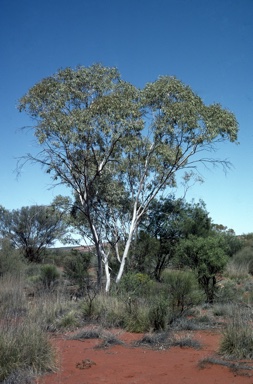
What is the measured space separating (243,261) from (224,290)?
14.9 m

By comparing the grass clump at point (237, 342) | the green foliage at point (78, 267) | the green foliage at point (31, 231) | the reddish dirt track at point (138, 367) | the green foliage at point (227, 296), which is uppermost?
the green foliage at point (31, 231)

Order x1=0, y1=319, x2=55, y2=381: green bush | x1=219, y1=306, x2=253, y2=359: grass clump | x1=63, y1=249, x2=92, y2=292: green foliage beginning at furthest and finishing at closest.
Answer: x1=63, y1=249, x2=92, y2=292: green foliage, x1=219, y1=306, x2=253, y2=359: grass clump, x1=0, y1=319, x2=55, y2=381: green bush

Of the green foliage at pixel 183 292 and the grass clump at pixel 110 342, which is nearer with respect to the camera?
the grass clump at pixel 110 342

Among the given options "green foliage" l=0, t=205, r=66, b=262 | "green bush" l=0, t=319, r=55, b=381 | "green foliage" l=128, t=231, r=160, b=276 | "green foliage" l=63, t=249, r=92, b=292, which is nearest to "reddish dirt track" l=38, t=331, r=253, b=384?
"green bush" l=0, t=319, r=55, b=381

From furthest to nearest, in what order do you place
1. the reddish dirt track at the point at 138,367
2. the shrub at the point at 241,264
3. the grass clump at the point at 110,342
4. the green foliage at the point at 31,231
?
the green foliage at the point at 31,231 → the shrub at the point at 241,264 → the grass clump at the point at 110,342 → the reddish dirt track at the point at 138,367

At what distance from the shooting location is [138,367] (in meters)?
7.28

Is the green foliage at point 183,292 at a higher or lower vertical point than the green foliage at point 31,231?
lower

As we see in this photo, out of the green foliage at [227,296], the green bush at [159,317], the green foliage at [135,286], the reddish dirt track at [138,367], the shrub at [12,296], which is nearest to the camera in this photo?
the reddish dirt track at [138,367]

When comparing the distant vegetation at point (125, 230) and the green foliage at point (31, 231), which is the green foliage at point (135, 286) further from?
the green foliage at point (31, 231)

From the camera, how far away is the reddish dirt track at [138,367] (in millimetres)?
6488

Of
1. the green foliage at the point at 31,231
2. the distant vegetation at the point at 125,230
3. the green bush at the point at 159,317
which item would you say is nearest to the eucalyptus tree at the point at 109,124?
the distant vegetation at the point at 125,230

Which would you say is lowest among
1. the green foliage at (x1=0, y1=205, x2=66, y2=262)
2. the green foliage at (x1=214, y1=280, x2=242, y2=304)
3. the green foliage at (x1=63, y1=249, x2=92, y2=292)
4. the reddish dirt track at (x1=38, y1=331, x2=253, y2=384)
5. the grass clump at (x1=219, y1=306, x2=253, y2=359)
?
the reddish dirt track at (x1=38, y1=331, x2=253, y2=384)

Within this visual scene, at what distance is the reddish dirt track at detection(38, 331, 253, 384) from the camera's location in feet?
21.3

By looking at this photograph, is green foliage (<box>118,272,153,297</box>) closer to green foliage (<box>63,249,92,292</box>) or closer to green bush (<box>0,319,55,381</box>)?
green foliage (<box>63,249,92,292</box>)
